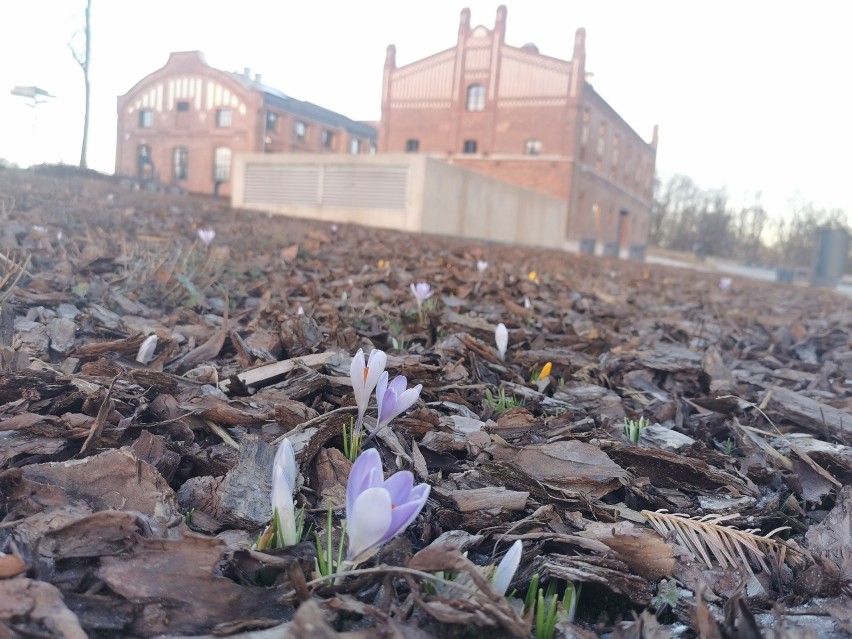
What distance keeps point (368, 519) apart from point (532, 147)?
37079 millimetres

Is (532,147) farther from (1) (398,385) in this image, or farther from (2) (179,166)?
(1) (398,385)

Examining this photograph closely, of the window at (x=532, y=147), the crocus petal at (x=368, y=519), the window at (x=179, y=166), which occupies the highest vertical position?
the window at (x=532, y=147)

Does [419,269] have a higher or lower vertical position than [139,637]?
higher

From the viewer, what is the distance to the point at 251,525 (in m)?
1.22

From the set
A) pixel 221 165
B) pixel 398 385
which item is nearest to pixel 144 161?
pixel 221 165

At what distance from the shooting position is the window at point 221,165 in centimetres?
4159

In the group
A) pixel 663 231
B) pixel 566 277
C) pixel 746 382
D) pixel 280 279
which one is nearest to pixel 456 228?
pixel 566 277

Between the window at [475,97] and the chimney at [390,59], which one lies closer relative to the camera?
the window at [475,97]

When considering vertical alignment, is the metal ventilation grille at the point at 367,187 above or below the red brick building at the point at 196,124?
below

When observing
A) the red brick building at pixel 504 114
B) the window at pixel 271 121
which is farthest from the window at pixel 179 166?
the red brick building at pixel 504 114

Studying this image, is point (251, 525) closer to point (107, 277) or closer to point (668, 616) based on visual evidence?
point (668, 616)

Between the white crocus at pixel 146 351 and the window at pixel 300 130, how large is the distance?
4529 centimetres

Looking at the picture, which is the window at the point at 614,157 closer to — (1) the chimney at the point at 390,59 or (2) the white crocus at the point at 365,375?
(1) the chimney at the point at 390,59

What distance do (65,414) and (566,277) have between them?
6452mm
